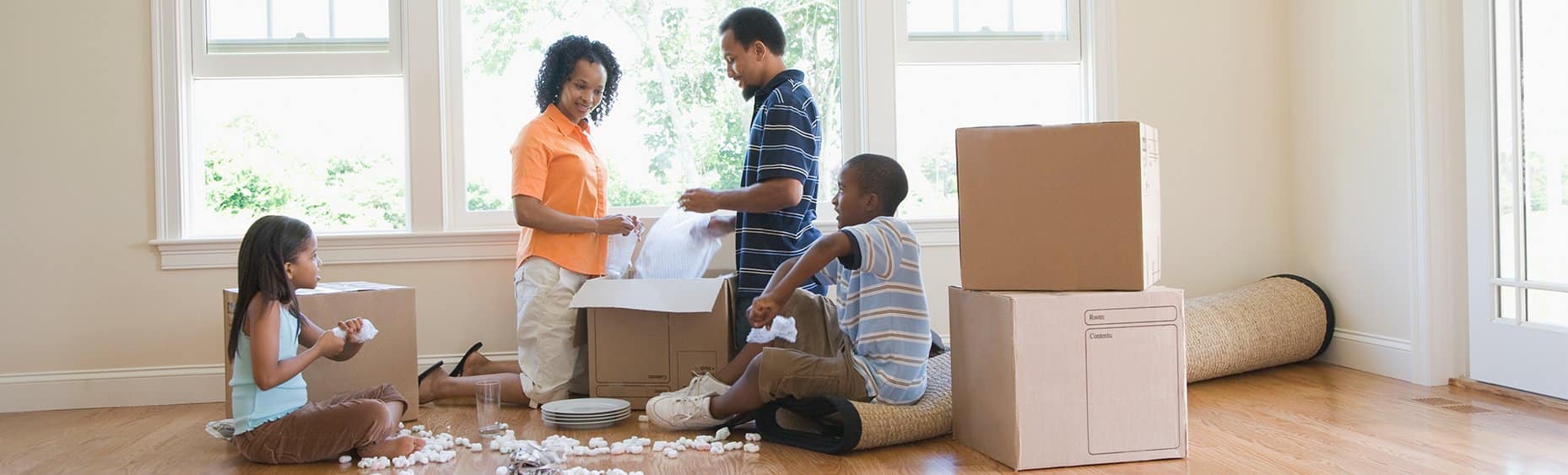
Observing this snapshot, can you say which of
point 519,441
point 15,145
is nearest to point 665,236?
point 519,441

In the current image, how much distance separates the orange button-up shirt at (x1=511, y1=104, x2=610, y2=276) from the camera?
3.17 meters

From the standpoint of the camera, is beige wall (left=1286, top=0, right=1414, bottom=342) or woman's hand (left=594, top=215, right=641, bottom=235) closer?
woman's hand (left=594, top=215, right=641, bottom=235)

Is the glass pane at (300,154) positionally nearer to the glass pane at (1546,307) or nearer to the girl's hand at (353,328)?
the girl's hand at (353,328)

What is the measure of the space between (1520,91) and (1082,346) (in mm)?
1741

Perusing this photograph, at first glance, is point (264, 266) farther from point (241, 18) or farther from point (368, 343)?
point (241, 18)

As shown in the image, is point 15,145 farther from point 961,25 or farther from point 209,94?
point 961,25

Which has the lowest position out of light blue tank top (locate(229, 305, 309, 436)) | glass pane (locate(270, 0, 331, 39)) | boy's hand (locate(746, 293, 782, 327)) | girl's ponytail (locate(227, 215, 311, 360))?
light blue tank top (locate(229, 305, 309, 436))

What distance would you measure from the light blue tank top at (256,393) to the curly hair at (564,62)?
1.08 m

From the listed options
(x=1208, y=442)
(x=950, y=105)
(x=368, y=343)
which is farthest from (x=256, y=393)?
(x=950, y=105)

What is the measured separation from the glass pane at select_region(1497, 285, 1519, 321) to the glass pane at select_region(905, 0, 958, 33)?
Result: 1.84 metres

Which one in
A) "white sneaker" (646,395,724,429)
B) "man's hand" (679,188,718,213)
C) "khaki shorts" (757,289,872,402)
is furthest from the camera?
"man's hand" (679,188,718,213)

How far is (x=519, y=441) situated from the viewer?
2641 millimetres

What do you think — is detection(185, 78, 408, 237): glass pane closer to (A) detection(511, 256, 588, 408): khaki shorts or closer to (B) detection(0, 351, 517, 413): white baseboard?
(B) detection(0, 351, 517, 413): white baseboard

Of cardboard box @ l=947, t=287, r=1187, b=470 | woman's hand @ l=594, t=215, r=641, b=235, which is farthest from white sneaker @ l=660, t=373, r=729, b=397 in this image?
cardboard box @ l=947, t=287, r=1187, b=470
